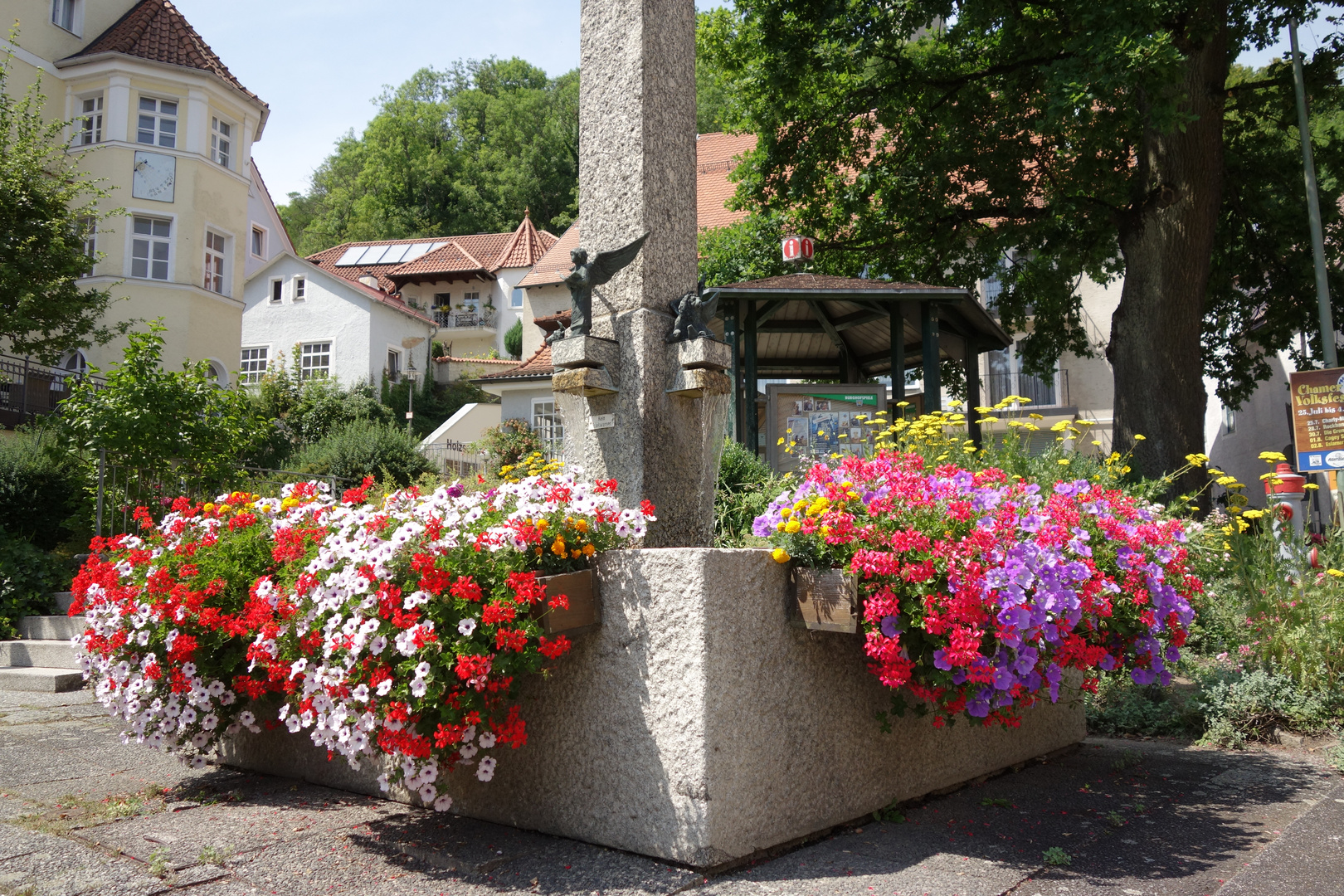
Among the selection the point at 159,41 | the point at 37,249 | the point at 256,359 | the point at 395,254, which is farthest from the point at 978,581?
the point at 395,254

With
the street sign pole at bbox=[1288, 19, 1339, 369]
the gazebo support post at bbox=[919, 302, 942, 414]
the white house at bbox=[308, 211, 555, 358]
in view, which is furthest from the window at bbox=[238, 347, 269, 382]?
the street sign pole at bbox=[1288, 19, 1339, 369]

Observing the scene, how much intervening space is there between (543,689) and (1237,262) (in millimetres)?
14800

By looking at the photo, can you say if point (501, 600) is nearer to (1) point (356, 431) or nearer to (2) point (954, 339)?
(2) point (954, 339)

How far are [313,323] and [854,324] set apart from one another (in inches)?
1215

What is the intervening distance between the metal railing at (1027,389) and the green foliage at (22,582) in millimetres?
21349

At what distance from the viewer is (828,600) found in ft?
10.9

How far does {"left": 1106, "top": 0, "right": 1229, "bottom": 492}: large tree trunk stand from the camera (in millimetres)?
10477

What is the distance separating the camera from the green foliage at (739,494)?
6.29 metres

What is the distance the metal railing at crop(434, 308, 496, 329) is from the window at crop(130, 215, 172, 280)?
88.8 feet

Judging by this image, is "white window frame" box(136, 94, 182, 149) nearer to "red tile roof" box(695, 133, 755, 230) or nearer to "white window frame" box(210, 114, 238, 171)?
"white window frame" box(210, 114, 238, 171)

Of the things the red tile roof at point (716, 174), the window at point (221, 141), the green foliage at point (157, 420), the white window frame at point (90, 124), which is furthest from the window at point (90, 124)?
the red tile roof at point (716, 174)

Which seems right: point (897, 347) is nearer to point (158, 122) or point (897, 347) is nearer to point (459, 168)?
point (158, 122)

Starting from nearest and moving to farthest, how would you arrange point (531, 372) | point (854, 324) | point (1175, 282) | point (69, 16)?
point (1175, 282), point (854, 324), point (69, 16), point (531, 372)

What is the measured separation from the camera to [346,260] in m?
50.8
